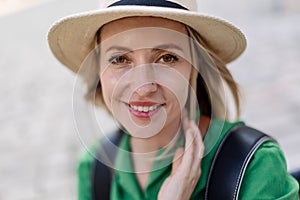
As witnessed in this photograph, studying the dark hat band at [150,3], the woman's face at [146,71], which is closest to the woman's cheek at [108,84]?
the woman's face at [146,71]

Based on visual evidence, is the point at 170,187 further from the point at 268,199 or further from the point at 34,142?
the point at 34,142

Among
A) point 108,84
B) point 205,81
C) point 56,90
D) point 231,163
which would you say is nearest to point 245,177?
point 231,163

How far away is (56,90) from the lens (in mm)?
3592

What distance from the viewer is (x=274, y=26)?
4410mm

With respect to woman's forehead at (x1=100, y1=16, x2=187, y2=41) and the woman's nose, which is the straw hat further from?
the woman's nose

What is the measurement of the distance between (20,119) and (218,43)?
221cm

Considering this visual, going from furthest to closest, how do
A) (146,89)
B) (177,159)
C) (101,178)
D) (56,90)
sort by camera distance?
(56,90) < (101,178) < (177,159) < (146,89)

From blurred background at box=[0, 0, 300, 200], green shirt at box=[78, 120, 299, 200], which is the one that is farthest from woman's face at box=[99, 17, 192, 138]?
blurred background at box=[0, 0, 300, 200]

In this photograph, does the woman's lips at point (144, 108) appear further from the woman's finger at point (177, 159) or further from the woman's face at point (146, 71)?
the woman's finger at point (177, 159)

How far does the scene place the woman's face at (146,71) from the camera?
972mm

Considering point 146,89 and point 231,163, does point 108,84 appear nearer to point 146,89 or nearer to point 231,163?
point 146,89

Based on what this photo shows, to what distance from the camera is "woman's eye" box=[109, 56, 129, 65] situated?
995 millimetres

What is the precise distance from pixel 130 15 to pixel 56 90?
8.70ft

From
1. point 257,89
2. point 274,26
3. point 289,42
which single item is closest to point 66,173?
point 257,89
